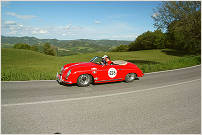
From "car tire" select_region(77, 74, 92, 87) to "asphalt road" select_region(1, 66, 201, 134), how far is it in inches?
12.8

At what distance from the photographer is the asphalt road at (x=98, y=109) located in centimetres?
438

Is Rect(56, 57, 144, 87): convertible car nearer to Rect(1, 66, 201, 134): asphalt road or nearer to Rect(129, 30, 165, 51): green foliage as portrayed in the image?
Rect(1, 66, 201, 134): asphalt road

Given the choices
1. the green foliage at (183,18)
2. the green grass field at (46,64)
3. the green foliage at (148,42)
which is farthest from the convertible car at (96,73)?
the green foliage at (148,42)

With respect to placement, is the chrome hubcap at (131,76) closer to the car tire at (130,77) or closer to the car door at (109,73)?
the car tire at (130,77)

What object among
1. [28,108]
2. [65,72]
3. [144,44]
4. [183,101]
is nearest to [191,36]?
[183,101]

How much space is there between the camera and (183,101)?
6.73 meters

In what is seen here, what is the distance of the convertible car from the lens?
27.9ft

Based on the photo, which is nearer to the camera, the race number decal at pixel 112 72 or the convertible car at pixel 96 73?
the convertible car at pixel 96 73

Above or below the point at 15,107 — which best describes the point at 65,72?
above

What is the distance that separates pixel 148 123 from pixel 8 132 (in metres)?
3.60

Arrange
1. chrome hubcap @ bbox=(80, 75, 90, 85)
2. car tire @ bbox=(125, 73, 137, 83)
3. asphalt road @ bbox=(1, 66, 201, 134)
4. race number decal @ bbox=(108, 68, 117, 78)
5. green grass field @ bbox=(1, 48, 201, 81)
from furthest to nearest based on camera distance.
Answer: green grass field @ bbox=(1, 48, 201, 81)
car tire @ bbox=(125, 73, 137, 83)
race number decal @ bbox=(108, 68, 117, 78)
chrome hubcap @ bbox=(80, 75, 90, 85)
asphalt road @ bbox=(1, 66, 201, 134)

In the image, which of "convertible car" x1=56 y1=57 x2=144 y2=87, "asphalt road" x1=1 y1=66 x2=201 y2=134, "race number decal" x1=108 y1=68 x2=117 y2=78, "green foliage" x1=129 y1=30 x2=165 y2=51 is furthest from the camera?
"green foliage" x1=129 y1=30 x2=165 y2=51

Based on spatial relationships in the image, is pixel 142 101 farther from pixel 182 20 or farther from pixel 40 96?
pixel 182 20

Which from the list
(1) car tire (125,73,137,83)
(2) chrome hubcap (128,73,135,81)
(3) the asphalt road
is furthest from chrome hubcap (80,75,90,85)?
(2) chrome hubcap (128,73,135,81)
